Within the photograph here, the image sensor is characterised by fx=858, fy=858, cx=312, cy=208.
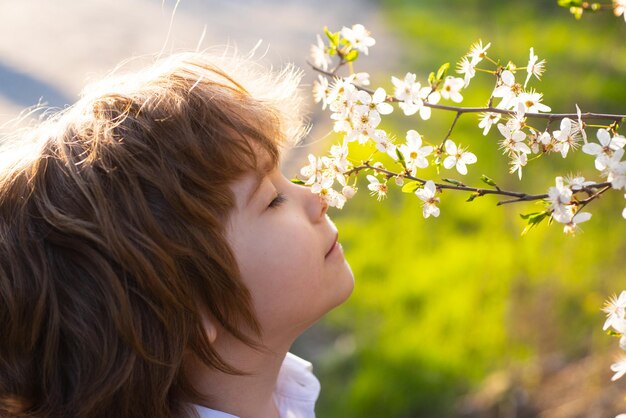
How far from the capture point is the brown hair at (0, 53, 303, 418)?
5.01ft

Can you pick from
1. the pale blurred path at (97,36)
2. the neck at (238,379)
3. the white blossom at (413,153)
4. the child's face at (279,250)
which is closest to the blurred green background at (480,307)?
the pale blurred path at (97,36)

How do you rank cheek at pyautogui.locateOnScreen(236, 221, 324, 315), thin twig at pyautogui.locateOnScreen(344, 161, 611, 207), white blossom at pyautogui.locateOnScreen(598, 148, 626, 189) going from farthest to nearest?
1. cheek at pyautogui.locateOnScreen(236, 221, 324, 315)
2. thin twig at pyautogui.locateOnScreen(344, 161, 611, 207)
3. white blossom at pyautogui.locateOnScreen(598, 148, 626, 189)

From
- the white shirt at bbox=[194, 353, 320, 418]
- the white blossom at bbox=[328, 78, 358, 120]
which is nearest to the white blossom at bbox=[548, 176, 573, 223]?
the white blossom at bbox=[328, 78, 358, 120]

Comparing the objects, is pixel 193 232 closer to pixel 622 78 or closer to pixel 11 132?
pixel 11 132

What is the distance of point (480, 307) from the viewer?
3643 millimetres

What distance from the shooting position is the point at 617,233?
3670 mm

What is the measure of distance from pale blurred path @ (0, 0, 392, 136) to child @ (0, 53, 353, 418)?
376mm

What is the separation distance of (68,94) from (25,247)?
224 centimetres

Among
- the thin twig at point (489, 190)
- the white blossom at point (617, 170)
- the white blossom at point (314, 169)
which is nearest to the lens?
the white blossom at point (617, 170)

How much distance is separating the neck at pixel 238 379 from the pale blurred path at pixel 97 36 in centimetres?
72

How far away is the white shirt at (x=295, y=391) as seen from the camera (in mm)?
2027

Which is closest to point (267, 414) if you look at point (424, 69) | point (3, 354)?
point (3, 354)

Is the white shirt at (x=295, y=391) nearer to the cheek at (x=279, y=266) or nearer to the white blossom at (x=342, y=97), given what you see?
the cheek at (x=279, y=266)

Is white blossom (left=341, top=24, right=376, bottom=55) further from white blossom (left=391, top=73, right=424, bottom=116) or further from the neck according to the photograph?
the neck
